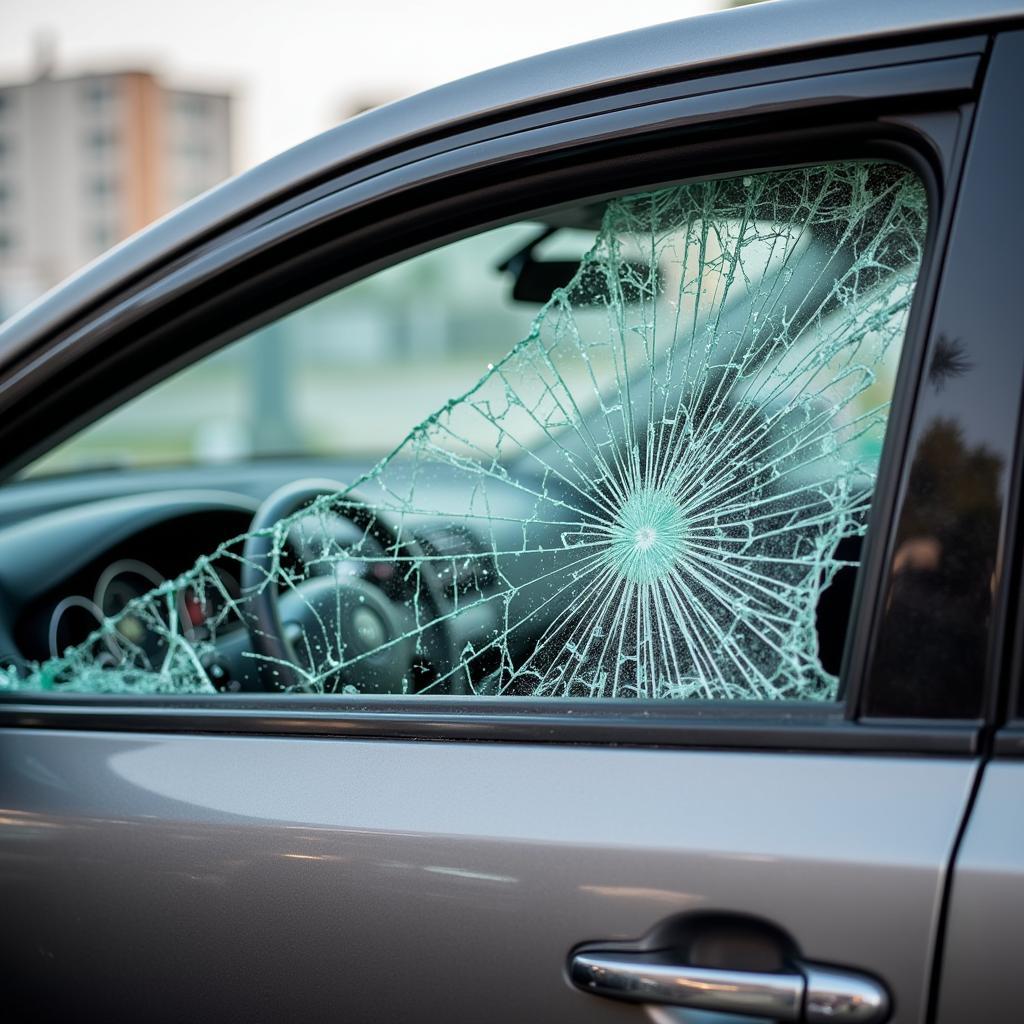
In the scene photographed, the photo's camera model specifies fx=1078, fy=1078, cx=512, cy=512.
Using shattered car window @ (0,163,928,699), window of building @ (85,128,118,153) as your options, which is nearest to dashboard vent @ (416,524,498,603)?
shattered car window @ (0,163,928,699)

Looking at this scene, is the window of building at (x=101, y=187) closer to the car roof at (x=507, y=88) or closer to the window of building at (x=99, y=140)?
the window of building at (x=99, y=140)

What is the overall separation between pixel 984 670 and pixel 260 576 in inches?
40.7

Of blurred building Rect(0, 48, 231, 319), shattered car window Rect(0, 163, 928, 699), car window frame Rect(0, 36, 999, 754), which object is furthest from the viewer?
blurred building Rect(0, 48, 231, 319)

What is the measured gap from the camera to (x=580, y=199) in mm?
1313

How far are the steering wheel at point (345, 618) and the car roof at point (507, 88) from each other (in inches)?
17.5

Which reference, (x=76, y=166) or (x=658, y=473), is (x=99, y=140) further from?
(x=658, y=473)

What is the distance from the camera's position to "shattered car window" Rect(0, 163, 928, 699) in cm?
121

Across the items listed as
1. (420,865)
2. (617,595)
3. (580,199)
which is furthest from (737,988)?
(580,199)

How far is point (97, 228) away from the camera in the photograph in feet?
94.5

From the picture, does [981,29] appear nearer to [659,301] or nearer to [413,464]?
[659,301]

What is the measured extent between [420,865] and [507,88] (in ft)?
2.87

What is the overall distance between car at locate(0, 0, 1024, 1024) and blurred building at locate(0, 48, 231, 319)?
2610cm

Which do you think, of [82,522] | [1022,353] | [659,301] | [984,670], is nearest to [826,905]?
[984,670]

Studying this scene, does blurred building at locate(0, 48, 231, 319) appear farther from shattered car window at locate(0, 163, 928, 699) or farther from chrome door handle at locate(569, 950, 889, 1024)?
chrome door handle at locate(569, 950, 889, 1024)
